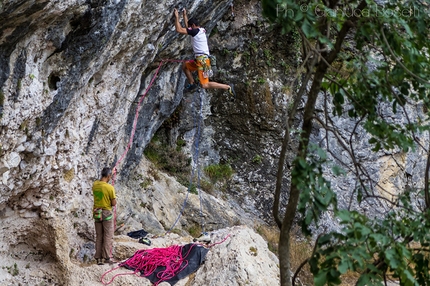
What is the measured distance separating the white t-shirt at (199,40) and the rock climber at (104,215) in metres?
2.72

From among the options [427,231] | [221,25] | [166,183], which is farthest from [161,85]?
[427,231]

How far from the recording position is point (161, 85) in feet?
35.5

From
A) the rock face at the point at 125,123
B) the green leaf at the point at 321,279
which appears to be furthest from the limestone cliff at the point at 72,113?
the green leaf at the point at 321,279

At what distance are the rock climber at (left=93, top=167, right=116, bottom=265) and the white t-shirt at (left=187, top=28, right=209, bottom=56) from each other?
2.72 metres

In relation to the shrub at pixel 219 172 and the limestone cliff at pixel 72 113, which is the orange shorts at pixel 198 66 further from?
the shrub at pixel 219 172

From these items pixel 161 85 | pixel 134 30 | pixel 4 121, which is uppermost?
pixel 134 30

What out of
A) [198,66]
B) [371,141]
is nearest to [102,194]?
[198,66]

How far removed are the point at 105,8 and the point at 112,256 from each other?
3427 millimetres

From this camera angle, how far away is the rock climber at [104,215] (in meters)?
7.75

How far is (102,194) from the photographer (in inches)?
304

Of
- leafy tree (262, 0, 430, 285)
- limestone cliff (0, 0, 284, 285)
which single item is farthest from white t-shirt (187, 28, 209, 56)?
leafy tree (262, 0, 430, 285)

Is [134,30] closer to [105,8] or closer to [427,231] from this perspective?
[105,8]

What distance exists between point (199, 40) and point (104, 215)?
3276 mm

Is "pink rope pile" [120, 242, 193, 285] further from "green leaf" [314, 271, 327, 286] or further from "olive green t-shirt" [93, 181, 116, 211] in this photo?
"green leaf" [314, 271, 327, 286]
